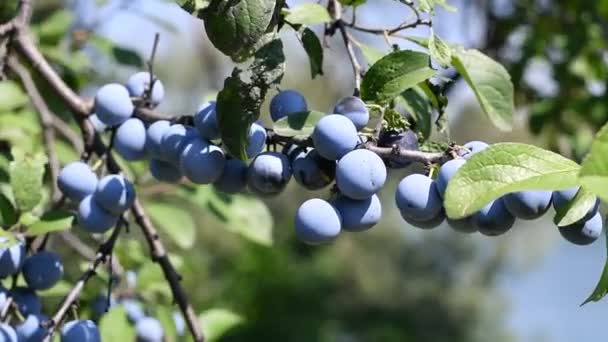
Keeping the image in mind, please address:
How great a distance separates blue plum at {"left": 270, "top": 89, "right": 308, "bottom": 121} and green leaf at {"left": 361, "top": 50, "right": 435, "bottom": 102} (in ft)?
0.15

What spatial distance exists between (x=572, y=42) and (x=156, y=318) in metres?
1.14

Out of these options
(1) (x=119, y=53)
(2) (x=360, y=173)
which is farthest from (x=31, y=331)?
(1) (x=119, y=53)

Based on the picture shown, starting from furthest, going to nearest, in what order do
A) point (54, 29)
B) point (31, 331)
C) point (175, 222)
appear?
point (54, 29) < point (175, 222) < point (31, 331)

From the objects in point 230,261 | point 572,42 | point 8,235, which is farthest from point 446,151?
point 230,261

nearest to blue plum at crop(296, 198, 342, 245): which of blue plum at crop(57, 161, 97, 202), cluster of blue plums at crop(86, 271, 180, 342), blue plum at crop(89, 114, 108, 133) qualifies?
blue plum at crop(57, 161, 97, 202)

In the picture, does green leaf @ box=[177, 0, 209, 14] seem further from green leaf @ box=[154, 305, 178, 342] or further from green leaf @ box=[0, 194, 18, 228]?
green leaf @ box=[154, 305, 178, 342]

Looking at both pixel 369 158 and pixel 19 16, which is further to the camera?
pixel 19 16

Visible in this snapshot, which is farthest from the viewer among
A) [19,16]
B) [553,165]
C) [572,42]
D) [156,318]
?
[572,42]

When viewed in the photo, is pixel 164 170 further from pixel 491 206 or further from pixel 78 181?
pixel 491 206

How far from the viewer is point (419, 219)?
0.62 metres

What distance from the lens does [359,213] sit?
638 millimetres

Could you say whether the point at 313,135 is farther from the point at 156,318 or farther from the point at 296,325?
the point at 296,325

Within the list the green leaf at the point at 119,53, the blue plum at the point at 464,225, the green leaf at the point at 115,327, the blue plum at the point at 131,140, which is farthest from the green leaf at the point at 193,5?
the green leaf at the point at 119,53

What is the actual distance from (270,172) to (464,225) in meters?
0.14
